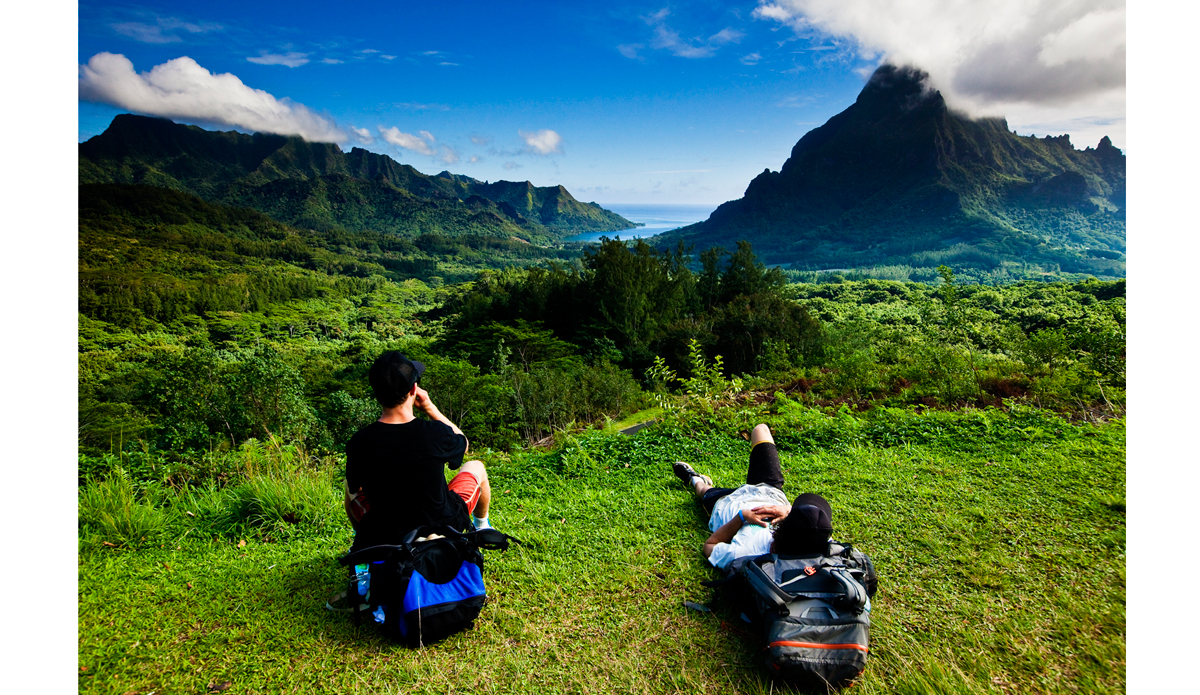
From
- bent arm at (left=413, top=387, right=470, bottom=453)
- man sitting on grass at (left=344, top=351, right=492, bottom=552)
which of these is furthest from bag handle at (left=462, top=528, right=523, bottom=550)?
bent arm at (left=413, top=387, right=470, bottom=453)

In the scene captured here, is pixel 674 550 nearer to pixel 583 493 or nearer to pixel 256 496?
pixel 583 493

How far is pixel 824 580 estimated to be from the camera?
2.17 metres

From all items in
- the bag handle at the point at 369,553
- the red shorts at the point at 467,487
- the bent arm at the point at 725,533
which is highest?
the red shorts at the point at 467,487

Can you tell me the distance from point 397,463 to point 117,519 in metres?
2.36

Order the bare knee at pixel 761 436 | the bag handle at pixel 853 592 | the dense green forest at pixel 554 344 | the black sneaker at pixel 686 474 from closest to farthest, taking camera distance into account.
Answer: the bag handle at pixel 853 592
the bare knee at pixel 761 436
the black sneaker at pixel 686 474
the dense green forest at pixel 554 344

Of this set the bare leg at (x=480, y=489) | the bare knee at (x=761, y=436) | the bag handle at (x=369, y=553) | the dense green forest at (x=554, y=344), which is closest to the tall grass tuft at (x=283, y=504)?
the bare leg at (x=480, y=489)

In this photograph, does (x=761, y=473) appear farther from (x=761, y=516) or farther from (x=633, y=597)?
(x=633, y=597)

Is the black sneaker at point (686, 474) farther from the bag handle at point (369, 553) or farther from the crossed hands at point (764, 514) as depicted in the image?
the bag handle at point (369, 553)

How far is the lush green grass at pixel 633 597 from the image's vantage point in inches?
82.4

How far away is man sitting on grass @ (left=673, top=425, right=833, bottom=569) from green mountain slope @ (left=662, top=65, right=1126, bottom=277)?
148684 millimetres

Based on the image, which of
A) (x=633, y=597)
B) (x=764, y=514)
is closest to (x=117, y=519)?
(x=633, y=597)

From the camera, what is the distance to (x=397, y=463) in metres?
2.21
